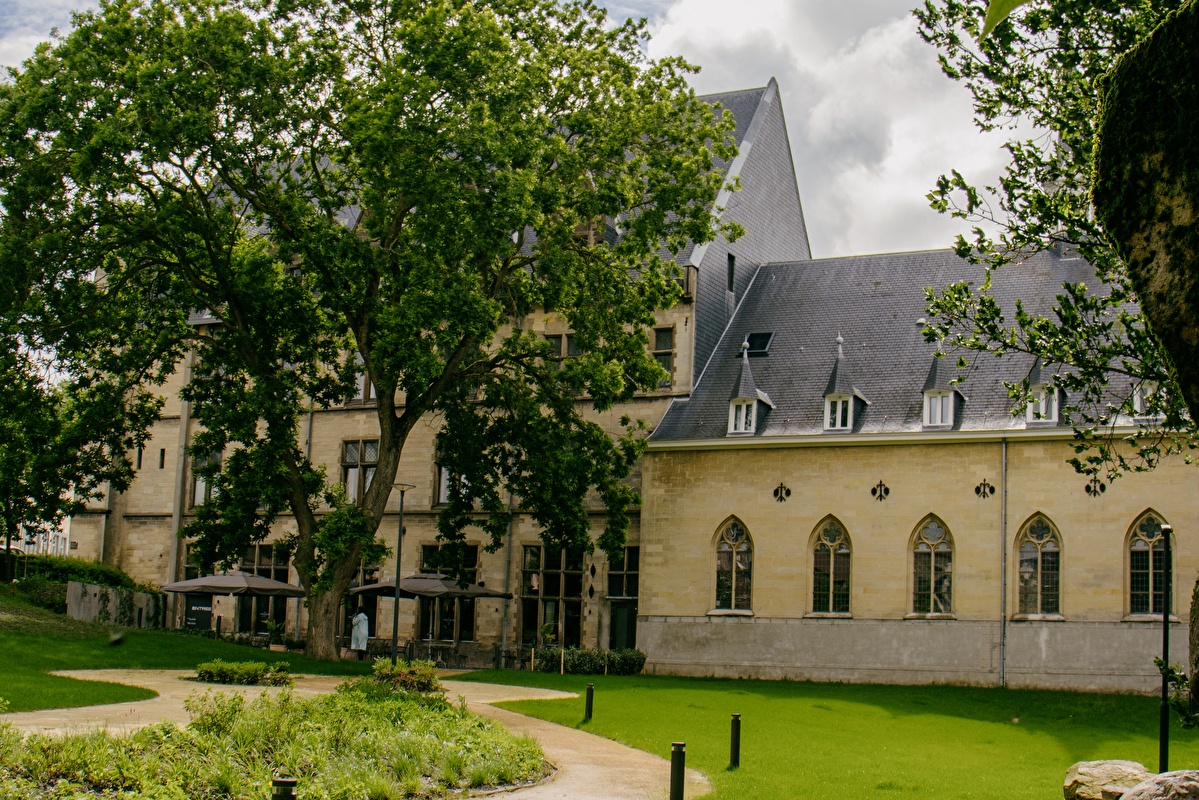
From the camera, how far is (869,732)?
2225 centimetres

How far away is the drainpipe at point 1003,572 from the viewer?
1226 inches

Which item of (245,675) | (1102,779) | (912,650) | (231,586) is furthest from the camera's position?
(231,586)

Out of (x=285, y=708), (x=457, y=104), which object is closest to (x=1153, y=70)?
(x=285, y=708)

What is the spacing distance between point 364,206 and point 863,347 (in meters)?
14.4

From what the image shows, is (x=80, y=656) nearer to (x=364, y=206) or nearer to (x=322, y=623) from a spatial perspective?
(x=322, y=623)

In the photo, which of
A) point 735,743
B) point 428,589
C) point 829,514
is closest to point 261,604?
point 428,589

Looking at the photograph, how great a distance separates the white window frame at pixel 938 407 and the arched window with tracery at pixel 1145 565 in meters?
5.09

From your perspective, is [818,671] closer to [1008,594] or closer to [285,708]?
[1008,594]

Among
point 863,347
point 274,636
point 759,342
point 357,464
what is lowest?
point 274,636

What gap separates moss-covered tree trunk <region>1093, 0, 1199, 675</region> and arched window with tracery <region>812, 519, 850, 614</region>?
3086 cm

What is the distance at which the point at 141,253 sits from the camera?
101ft

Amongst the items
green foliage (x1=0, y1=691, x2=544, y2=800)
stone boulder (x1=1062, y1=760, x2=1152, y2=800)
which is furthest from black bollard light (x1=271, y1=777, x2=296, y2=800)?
stone boulder (x1=1062, y1=760, x2=1152, y2=800)

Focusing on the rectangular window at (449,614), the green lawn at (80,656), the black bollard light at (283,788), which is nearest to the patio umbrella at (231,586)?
the green lawn at (80,656)

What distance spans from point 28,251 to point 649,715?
52.2 ft
